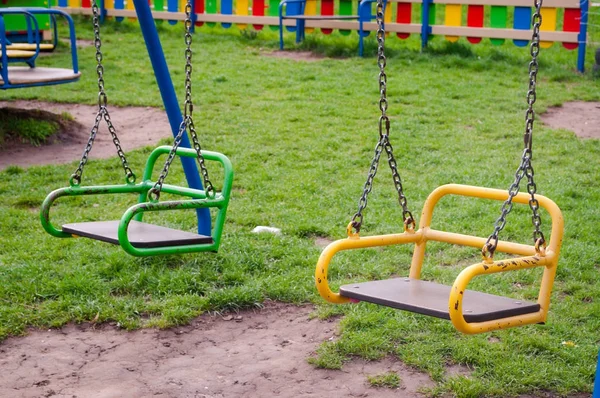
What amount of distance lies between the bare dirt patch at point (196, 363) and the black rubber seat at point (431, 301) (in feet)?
1.93

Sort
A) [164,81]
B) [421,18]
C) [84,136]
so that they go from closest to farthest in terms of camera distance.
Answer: [164,81], [84,136], [421,18]

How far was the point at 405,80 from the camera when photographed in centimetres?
1121

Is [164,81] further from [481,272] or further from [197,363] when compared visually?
[481,272]

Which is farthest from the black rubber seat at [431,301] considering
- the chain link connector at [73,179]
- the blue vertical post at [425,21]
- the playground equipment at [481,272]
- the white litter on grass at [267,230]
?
the blue vertical post at [425,21]

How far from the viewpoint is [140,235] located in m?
4.47

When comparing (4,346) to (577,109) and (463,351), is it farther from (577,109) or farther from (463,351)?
(577,109)

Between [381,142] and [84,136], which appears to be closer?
[381,142]

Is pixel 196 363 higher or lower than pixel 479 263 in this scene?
lower

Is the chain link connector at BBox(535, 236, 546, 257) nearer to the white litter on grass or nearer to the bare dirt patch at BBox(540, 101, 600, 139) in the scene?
the white litter on grass

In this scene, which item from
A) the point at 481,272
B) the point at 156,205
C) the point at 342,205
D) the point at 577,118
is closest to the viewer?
the point at 481,272

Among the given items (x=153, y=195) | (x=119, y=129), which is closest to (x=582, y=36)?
(x=119, y=129)

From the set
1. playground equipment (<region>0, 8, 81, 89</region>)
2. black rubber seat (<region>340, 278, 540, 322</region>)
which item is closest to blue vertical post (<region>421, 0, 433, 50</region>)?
playground equipment (<region>0, 8, 81, 89</region>)

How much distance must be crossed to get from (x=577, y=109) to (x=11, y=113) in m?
6.12

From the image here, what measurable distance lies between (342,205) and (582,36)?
6.26m
